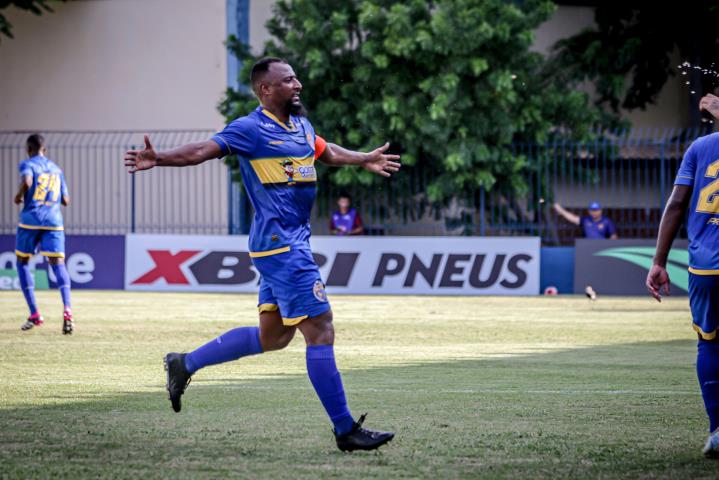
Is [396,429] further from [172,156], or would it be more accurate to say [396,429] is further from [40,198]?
[40,198]

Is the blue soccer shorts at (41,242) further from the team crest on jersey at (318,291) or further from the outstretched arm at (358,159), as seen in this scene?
the team crest on jersey at (318,291)

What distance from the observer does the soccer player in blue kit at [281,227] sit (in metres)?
6.13

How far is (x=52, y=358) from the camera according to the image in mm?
10945

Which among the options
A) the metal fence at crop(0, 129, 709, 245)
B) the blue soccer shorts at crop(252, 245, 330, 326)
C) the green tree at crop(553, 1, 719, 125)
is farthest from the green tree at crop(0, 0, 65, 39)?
the blue soccer shorts at crop(252, 245, 330, 326)

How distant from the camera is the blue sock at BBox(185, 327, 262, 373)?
666 cm

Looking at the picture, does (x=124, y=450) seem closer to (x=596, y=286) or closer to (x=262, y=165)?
(x=262, y=165)

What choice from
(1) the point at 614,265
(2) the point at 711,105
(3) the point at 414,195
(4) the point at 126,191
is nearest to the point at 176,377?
(2) the point at 711,105

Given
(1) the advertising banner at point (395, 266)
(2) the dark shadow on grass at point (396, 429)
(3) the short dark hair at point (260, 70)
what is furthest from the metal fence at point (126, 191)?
(3) the short dark hair at point (260, 70)

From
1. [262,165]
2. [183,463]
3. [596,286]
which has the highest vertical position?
[262,165]

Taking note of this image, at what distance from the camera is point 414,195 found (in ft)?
82.0

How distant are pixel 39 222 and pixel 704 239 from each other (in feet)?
32.7

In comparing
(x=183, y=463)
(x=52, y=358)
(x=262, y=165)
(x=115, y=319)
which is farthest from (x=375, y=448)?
(x=115, y=319)

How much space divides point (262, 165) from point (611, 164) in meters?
19.1

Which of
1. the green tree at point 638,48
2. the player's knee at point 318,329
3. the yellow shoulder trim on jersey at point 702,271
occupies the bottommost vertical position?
the player's knee at point 318,329
